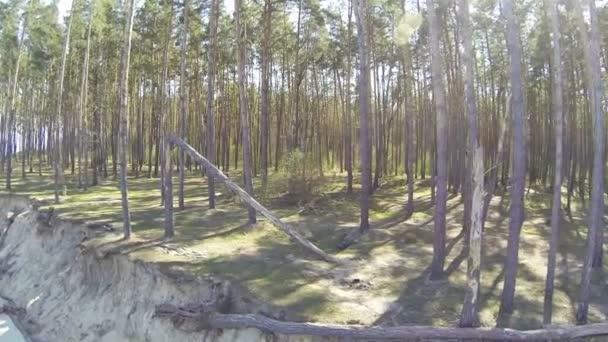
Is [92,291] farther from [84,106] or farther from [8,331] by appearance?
Answer: [84,106]

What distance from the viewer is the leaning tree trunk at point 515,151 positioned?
9680mm

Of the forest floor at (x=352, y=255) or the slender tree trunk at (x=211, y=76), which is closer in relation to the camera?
the forest floor at (x=352, y=255)

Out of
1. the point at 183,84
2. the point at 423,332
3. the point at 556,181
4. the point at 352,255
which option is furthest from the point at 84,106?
the point at 423,332

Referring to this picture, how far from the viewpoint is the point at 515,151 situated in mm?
9758

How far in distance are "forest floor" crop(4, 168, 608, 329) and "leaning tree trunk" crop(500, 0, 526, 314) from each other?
0.62 meters

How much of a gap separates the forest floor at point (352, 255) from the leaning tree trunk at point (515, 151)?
62cm

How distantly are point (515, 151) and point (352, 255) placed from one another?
17.5ft

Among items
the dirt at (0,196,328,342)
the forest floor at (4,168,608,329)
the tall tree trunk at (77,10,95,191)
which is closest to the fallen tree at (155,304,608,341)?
the dirt at (0,196,328,342)

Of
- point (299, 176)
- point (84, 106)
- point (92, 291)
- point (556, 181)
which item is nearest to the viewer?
point (556, 181)

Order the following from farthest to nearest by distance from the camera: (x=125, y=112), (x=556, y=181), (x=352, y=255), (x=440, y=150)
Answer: (x=125, y=112), (x=352, y=255), (x=440, y=150), (x=556, y=181)

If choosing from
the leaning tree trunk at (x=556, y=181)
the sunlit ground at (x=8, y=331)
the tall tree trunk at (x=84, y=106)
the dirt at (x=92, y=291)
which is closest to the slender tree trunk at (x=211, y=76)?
the dirt at (x=92, y=291)

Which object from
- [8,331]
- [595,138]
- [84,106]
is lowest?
[8,331]

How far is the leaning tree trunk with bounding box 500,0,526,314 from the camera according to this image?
31.8ft

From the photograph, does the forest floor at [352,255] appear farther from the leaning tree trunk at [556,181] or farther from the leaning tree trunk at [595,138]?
the leaning tree trunk at [595,138]
